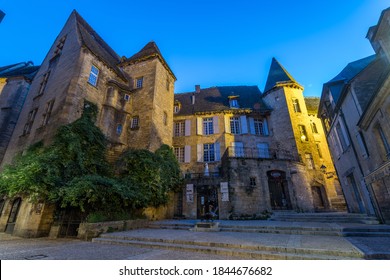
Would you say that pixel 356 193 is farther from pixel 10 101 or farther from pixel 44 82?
pixel 10 101

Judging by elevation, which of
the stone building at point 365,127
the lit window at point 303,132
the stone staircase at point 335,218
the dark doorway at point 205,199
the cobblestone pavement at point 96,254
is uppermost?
the lit window at point 303,132

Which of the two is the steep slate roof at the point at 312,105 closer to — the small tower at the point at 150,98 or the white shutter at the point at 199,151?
the white shutter at the point at 199,151

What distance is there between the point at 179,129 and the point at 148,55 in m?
8.16

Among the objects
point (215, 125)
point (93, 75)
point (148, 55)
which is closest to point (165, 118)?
point (215, 125)

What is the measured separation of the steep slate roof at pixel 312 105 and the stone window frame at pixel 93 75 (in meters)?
23.2

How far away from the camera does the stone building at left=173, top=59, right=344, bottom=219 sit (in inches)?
525

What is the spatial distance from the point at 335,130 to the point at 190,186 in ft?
36.6

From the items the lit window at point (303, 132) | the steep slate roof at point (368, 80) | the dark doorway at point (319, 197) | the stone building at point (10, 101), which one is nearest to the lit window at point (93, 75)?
the stone building at point (10, 101)

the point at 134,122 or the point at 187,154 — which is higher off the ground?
the point at 134,122

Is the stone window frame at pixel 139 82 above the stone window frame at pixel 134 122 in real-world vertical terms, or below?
above

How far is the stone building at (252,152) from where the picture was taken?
13336 mm

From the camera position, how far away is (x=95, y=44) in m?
16.1

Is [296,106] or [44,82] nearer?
[44,82]

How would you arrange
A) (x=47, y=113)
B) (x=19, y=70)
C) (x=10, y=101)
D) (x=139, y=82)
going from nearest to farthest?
(x=47, y=113) < (x=139, y=82) < (x=10, y=101) < (x=19, y=70)
